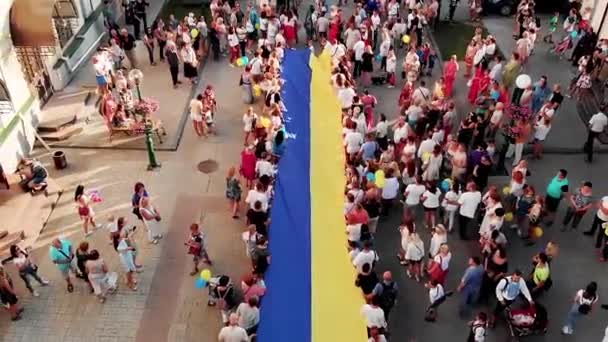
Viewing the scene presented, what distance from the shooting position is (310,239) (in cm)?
1209

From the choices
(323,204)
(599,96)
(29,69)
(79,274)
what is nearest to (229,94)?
(29,69)

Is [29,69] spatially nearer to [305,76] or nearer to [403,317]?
[305,76]

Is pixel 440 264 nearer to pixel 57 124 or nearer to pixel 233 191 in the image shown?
pixel 233 191

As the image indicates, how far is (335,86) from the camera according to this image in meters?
16.3

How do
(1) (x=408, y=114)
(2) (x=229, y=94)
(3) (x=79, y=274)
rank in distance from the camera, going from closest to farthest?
(3) (x=79, y=274)
(1) (x=408, y=114)
(2) (x=229, y=94)

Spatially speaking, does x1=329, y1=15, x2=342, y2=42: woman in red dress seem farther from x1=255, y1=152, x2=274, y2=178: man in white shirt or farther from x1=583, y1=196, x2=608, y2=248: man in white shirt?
x1=583, y1=196, x2=608, y2=248: man in white shirt

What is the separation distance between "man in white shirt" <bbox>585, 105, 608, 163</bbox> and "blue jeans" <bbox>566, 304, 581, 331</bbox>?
5.96 metres

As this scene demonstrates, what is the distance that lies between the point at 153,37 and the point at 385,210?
11.0 meters

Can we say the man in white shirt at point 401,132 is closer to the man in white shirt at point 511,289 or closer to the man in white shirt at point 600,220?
the man in white shirt at point 600,220

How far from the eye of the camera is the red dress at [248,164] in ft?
44.3

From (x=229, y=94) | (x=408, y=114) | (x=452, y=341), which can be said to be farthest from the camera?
(x=229, y=94)

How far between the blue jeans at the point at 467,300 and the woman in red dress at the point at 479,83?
7.62 metres

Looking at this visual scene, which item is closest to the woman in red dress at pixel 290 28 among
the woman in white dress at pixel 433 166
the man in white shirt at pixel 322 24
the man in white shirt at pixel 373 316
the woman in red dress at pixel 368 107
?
the man in white shirt at pixel 322 24

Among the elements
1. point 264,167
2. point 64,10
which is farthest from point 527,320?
point 64,10
